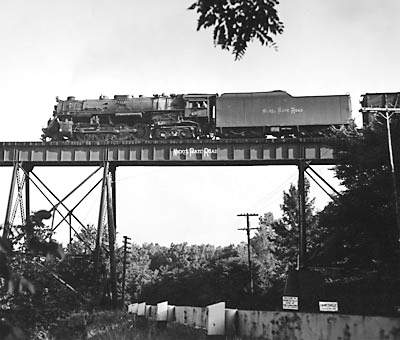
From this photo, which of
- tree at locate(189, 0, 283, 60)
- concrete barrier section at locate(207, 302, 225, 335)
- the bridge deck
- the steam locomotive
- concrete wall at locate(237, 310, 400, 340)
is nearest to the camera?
tree at locate(189, 0, 283, 60)

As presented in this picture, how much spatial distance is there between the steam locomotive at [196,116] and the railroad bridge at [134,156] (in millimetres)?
1293

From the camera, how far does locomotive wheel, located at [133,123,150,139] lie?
31.4 meters

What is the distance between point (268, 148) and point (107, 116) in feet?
33.7

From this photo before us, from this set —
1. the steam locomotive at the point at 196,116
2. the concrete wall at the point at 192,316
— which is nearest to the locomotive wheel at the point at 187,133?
the steam locomotive at the point at 196,116

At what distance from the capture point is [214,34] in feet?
12.9

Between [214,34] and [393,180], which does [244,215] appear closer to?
[393,180]

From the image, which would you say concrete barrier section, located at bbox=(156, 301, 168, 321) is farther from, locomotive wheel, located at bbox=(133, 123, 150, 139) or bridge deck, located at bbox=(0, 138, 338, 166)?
locomotive wheel, located at bbox=(133, 123, 150, 139)

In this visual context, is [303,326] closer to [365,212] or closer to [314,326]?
[314,326]

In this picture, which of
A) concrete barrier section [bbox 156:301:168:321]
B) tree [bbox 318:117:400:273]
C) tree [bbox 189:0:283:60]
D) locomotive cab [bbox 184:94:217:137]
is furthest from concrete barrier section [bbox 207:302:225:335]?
locomotive cab [bbox 184:94:217:137]

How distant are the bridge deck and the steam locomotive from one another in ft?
3.99

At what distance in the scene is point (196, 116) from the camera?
31016 millimetres

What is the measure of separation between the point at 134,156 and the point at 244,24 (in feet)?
86.4

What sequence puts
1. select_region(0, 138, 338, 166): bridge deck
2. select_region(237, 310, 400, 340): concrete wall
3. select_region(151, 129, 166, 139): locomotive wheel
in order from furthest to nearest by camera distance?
1. select_region(151, 129, 166, 139): locomotive wheel
2. select_region(0, 138, 338, 166): bridge deck
3. select_region(237, 310, 400, 340): concrete wall

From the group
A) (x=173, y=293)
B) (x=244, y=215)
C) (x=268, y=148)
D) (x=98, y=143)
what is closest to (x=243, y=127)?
(x=268, y=148)
